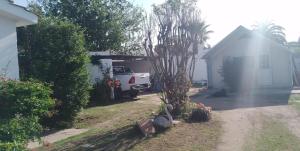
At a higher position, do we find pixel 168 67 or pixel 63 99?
pixel 168 67

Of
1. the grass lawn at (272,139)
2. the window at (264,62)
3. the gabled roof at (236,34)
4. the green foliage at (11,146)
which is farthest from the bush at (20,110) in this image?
the window at (264,62)

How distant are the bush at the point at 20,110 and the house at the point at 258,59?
17515 millimetres

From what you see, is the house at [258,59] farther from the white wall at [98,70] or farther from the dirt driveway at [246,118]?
the white wall at [98,70]

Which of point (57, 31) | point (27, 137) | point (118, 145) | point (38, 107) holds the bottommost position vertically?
point (118, 145)

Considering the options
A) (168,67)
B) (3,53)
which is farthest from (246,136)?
(3,53)

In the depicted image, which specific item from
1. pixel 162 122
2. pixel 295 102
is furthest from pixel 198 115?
pixel 295 102

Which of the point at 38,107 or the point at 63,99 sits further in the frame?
the point at 63,99

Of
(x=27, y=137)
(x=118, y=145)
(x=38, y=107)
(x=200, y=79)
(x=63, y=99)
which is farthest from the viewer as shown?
(x=200, y=79)

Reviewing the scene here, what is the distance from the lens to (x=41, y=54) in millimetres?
11977

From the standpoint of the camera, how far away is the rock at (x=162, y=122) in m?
9.77

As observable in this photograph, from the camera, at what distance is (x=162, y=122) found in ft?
32.2

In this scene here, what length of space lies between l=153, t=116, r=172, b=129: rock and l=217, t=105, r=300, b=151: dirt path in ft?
4.91

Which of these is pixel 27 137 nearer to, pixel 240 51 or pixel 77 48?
pixel 77 48

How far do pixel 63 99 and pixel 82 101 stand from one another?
0.77 m
